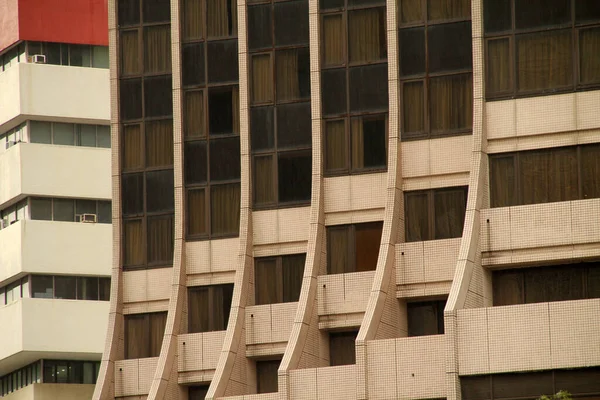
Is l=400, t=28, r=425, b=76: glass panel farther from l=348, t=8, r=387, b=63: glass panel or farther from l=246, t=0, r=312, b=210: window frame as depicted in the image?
l=246, t=0, r=312, b=210: window frame

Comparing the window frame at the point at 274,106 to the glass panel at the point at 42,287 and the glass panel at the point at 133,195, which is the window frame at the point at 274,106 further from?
the glass panel at the point at 42,287

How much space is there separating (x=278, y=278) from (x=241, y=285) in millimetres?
1406

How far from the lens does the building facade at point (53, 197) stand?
88062 millimetres

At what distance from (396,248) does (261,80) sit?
8.84 metres

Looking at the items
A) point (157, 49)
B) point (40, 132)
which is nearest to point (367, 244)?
point (157, 49)

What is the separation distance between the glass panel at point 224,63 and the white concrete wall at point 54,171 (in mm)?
18650

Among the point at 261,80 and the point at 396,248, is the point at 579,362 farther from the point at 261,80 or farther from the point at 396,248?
the point at 261,80

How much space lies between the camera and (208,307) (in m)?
72.4

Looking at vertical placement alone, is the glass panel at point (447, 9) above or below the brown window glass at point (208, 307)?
above

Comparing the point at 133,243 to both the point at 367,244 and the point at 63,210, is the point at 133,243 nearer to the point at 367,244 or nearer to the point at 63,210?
the point at 367,244

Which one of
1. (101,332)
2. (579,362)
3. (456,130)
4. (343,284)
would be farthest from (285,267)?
(101,332)

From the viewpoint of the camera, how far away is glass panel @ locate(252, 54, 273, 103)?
71625 mm

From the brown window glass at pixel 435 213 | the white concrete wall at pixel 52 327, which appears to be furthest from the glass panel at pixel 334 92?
the white concrete wall at pixel 52 327

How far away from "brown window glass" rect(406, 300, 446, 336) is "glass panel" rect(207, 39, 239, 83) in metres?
11.8
